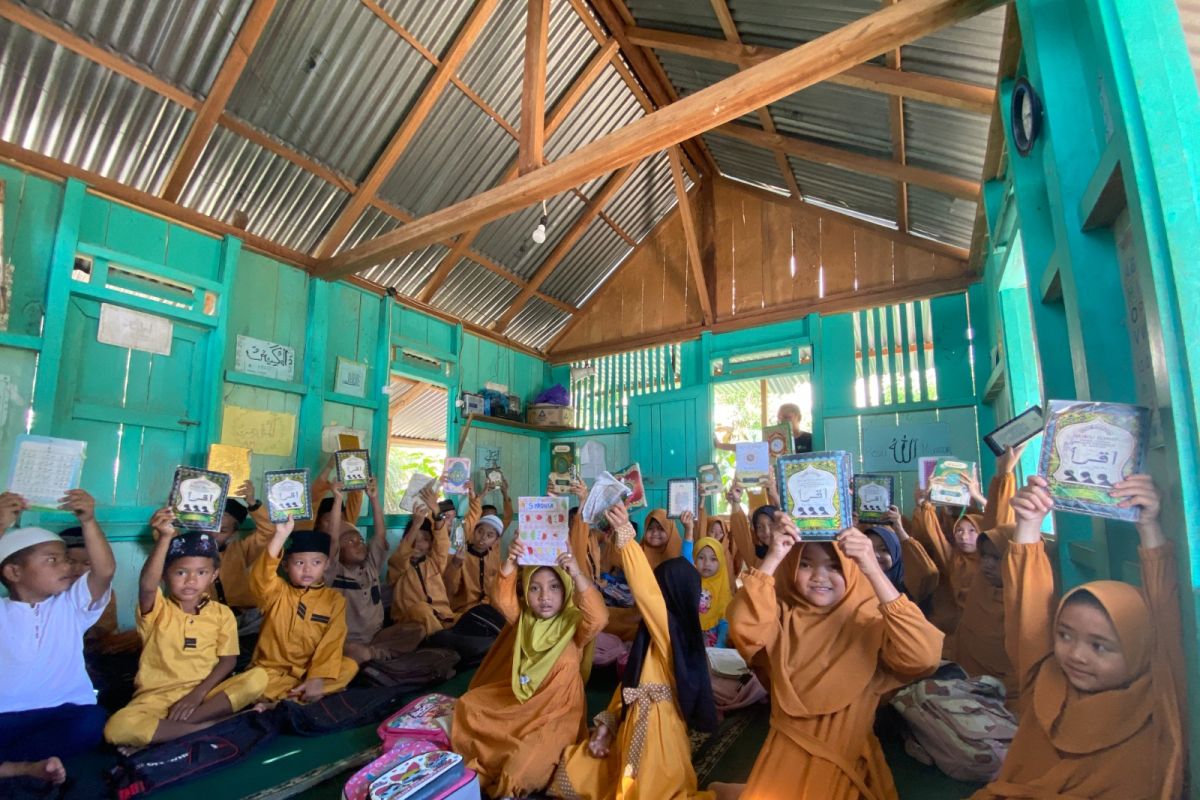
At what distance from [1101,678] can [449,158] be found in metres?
6.28

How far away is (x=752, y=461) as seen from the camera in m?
4.86

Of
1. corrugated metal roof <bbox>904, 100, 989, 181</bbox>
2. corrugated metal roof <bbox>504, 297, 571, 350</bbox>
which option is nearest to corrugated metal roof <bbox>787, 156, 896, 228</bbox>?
corrugated metal roof <bbox>904, 100, 989, 181</bbox>

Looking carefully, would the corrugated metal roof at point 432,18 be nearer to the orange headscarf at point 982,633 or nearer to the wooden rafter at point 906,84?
the wooden rafter at point 906,84

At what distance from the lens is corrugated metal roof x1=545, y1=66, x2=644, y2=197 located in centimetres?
640

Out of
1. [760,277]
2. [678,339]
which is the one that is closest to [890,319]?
[760,277]

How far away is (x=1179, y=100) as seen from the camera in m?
1.41

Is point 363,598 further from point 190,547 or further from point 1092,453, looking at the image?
point 1092,453

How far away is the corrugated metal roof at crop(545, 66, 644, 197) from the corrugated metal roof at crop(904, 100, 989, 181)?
304cm

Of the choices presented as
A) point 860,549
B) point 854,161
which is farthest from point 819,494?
point 854,161

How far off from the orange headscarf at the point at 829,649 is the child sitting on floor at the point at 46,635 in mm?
3113

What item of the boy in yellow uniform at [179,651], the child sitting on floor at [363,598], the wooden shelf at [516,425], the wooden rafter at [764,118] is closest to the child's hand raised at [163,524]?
the boy in yellow uniform at [179,651]

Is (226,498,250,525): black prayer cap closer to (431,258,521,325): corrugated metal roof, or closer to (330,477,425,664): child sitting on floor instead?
(330,477,425,664): child sitting on floor

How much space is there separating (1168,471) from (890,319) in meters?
5.63

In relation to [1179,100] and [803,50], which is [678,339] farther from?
[1179,100]
